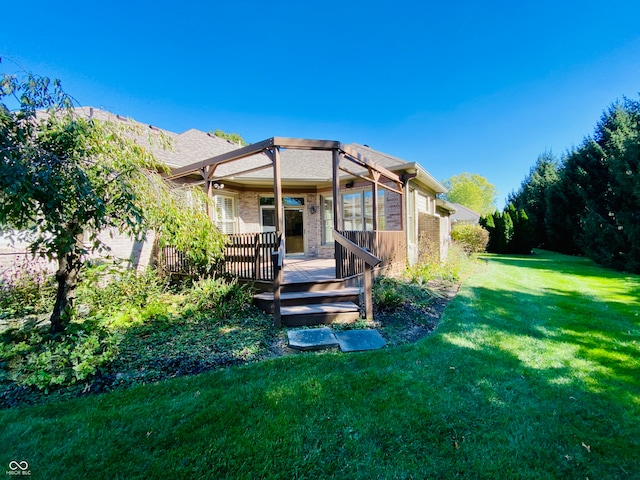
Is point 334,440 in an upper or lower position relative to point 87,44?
lower

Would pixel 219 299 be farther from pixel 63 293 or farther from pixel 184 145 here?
pixel 184 145

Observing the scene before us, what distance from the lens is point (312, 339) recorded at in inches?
161

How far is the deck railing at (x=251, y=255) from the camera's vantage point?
5.49 meters

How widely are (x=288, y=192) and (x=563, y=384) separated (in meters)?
9.16

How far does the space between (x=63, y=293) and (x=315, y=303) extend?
376 centimetres

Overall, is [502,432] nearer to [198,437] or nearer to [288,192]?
[198,437]

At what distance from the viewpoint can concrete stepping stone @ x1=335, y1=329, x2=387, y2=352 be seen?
12.7 feet

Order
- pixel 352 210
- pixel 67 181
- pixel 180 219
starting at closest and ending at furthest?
1. pixel 67 181
2. pixel 180 219
3. pixel 352 210

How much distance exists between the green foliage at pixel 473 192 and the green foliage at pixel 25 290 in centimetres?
5341

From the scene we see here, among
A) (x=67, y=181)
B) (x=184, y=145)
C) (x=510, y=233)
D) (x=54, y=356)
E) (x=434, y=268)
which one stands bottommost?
(x=54, y=356)

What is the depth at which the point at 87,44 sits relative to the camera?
8.16m

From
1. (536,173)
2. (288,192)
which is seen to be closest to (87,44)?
(288,192)

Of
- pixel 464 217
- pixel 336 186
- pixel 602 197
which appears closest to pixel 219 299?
pixel 336 186

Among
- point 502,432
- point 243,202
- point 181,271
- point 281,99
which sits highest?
point 281,99
